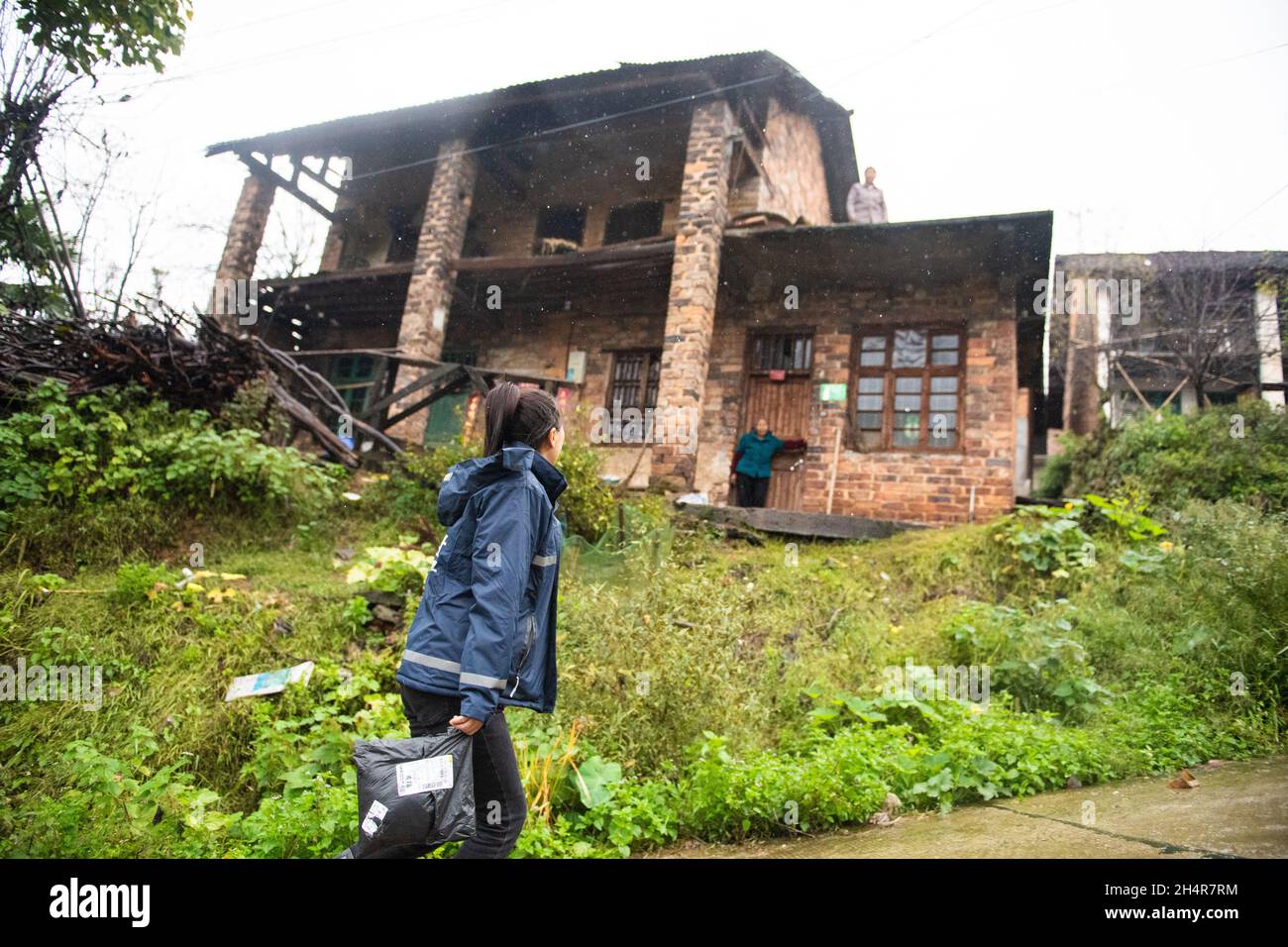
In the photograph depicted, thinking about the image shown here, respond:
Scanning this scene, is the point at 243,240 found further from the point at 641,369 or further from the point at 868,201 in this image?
the point at 868,201

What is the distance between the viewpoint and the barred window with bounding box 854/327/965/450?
9656 mm

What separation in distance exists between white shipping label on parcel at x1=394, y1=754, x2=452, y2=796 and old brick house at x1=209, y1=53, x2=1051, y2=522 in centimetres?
591

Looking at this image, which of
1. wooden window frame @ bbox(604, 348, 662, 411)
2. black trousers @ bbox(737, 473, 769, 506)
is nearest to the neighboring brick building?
black trousers @ bbox(737, 473, 769, 506)

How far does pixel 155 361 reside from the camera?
6.75 m

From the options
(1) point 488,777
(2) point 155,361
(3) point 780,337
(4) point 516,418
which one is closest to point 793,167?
(3) point 780,337

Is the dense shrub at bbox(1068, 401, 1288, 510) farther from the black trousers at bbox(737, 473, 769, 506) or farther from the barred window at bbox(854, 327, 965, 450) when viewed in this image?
the black trousers at bbox(737, 473, 769, 506)

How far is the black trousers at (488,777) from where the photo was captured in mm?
2033

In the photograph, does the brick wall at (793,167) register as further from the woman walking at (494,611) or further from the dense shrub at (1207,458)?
the woman walking at (494,611)

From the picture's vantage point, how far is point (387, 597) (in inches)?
198

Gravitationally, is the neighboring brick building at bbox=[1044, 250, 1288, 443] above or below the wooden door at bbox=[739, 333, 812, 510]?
above

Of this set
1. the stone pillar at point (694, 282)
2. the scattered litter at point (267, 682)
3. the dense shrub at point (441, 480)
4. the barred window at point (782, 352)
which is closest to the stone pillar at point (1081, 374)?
the barred window at point (782, 352)

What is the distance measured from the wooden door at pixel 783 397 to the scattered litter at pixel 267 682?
7014 mm

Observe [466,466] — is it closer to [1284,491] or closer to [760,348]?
[1284,491]

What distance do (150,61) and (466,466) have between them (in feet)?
11.0
